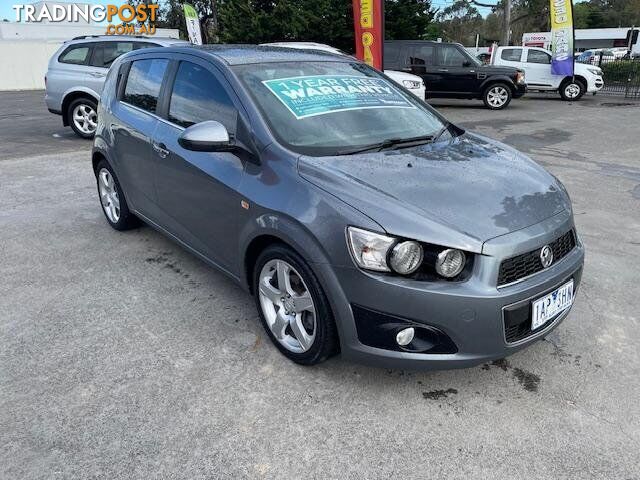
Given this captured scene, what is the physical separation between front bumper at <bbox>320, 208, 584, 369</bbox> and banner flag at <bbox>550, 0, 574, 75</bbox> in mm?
16772

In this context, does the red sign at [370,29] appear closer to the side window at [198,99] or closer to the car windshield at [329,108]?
the car windshield at [329,108]

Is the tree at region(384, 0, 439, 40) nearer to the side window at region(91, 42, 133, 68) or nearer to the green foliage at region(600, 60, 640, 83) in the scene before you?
the green foliage at region(600, 60, 640, 83)

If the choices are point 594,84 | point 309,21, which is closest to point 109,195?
point 309,21

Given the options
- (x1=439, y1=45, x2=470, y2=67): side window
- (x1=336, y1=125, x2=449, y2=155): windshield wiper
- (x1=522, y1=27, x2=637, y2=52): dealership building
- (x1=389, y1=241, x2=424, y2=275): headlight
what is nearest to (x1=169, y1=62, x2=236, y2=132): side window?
(x1=336, y1=125, x2=449, y2=155): windshield wiper

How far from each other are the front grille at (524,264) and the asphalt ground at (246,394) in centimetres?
65

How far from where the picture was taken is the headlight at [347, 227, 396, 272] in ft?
7.56

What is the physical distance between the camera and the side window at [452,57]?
15055mm

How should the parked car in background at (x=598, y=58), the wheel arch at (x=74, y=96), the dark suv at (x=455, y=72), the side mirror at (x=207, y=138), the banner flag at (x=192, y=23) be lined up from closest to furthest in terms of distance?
the side mirror at (x=207, y=138)
the wheel arch at (x=74, y=96)
the dark suv at (x=455, y=72)
the banner flag at (x=192, y=23)
the parked car in background at (x=598, y=58)

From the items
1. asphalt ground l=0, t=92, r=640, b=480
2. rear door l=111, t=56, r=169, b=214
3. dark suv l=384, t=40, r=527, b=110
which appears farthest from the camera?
dark suv l=384, t=40, r=527, b=110

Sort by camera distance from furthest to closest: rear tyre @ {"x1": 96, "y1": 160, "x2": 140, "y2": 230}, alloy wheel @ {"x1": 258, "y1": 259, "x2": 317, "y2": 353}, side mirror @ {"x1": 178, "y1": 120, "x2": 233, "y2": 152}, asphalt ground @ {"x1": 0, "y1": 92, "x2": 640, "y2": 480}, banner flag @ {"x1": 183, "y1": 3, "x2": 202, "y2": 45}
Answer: banner flag @ {"x1": 183, "y1": 3, "x2": 202, "y2": 45}
rear tyre @ {"x1": 96, "y1": 160, "x2": 140, "y2": 230}
side mirror @ {"x1": 178, "y1": 120, "x2": 233, "y2": 152}
alloy wheel @ {"x1": 258, "y1": 259, "x2": 317, "y2": 353}
asphalt ground @ {"x1": 0, "y1": 92, "x2": 640, "y2": 480}

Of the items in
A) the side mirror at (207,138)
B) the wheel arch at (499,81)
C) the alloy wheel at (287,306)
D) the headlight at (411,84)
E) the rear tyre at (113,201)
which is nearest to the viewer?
the alloy wheel at (287,306)

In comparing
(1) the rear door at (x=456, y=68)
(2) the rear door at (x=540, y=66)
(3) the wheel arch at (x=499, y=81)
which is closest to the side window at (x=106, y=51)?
(1) the rear door at (x=456, y=68)

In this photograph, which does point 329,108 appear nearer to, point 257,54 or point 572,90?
point 257,54

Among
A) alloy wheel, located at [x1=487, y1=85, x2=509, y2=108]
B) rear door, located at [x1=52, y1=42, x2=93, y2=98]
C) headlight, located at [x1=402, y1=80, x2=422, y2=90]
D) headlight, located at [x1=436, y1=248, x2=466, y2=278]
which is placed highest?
rear door, located at [x1=52, y1=42, x2=93, y2=98]
